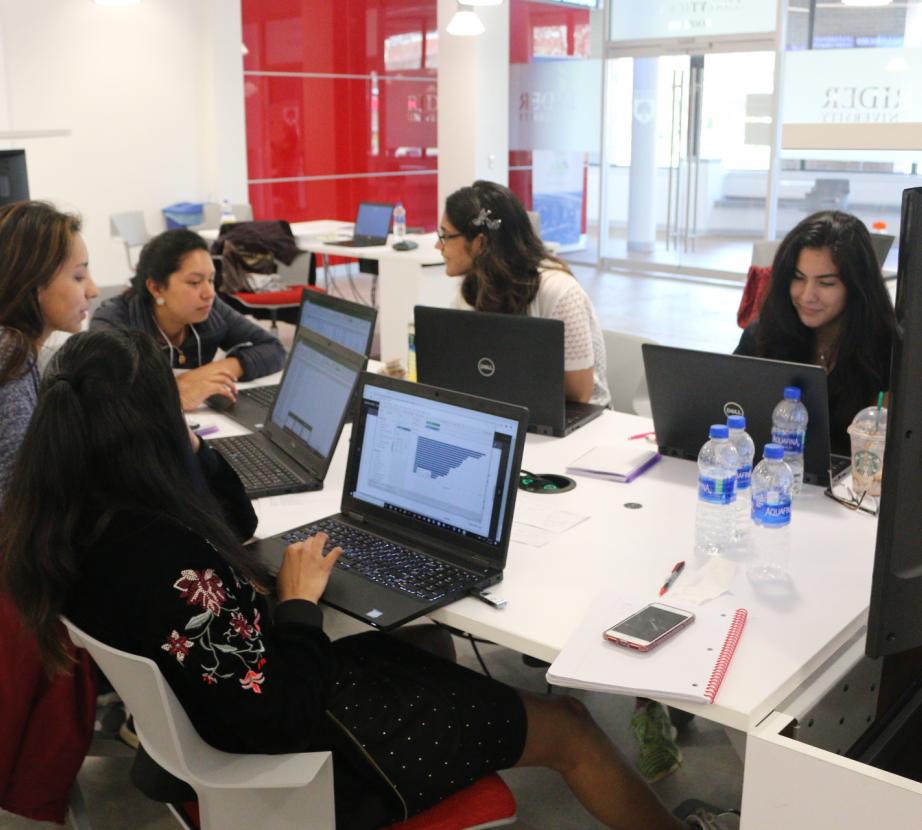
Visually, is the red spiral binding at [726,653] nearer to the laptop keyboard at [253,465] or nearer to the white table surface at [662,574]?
the white table surface at [662,574]

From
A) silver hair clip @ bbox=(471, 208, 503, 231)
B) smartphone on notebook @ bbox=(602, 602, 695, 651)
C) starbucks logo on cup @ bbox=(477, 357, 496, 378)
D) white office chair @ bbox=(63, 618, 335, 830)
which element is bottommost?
white office chair @ bbox=(63, 618, 335, 830)

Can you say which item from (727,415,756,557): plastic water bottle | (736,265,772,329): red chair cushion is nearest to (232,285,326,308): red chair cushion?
(736,265,772,329): red chair cushion

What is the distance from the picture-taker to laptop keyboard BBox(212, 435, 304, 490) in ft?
7.58

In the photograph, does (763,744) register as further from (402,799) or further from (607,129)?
(607,129)

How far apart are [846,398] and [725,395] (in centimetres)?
46

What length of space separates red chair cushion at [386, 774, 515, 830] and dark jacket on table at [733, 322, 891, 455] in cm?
→ 126

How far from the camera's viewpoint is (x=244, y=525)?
201cm

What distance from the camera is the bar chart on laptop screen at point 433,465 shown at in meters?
1.83

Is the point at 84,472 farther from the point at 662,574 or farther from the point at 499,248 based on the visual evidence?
the point at 499,248

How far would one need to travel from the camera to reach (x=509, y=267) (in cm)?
310

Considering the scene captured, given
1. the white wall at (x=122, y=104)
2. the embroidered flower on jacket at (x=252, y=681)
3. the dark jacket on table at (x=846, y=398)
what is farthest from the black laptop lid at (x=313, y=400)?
the white wall at (x=122, y=104)

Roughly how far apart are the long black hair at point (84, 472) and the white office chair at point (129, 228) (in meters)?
6.79

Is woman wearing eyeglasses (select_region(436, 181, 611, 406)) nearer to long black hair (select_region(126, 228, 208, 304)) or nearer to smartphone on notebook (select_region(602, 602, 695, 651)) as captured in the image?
long black hair (select_region(126, 228, 208, 304))

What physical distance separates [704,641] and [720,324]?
636cm
